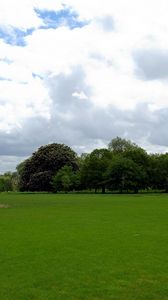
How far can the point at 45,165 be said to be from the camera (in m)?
164

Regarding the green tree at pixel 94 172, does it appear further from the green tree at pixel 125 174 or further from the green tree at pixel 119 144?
the green tree at pixel 119 144

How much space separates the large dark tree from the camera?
158750 mm

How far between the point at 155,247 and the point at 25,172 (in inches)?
5738

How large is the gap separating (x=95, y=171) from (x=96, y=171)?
0.33 metres

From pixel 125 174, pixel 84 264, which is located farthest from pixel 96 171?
pixel 84 264

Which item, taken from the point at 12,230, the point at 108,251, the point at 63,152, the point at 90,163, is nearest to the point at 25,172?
the point at 63,152

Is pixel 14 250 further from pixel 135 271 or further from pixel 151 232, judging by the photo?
pixel 151 232

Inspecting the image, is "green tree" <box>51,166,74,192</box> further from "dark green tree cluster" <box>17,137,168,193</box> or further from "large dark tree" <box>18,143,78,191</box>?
"large dark tree" <box>18,143,78,191</box>

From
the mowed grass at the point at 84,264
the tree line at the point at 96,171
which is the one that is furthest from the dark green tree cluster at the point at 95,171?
the mowed grass at the point at 84,264

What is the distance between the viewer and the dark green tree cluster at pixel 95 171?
133 metres

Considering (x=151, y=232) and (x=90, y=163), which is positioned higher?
(x=90, y=163)

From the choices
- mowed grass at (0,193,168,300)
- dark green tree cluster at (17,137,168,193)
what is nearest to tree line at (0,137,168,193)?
dark green tree cluster at (17,137,168,193)

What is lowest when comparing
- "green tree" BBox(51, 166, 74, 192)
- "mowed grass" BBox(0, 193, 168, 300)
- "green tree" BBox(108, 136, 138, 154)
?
"mowed grass" BBox(0, 193, 168, 300)

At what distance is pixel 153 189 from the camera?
148 metres
